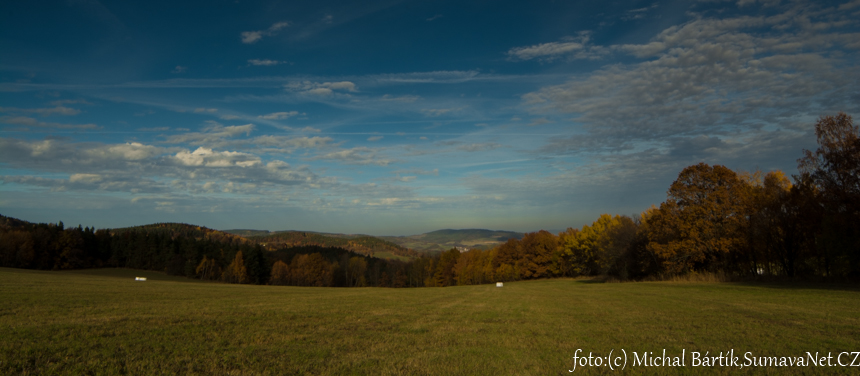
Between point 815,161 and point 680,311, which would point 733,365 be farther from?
point 815,161

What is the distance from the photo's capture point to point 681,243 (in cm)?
3784

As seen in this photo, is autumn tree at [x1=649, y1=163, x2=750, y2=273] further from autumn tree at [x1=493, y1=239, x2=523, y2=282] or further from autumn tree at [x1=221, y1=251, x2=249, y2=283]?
autumn tree at [x1=221, y1=251, x2=249, y2=283]

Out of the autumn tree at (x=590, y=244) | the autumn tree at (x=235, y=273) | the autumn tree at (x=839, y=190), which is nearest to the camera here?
the autumn tree at (x=839, y=190)

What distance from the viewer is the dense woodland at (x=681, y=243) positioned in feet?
94.9

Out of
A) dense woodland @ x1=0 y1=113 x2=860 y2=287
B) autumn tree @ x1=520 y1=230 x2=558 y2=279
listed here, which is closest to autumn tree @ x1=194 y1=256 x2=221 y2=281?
dense woodland @ x1=0 y1=113 x2=860 y2=287

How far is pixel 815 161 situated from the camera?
30266mm

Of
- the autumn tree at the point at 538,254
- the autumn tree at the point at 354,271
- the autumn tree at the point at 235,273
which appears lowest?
the autumn tree at the point at 354,271

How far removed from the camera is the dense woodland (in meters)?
28.9

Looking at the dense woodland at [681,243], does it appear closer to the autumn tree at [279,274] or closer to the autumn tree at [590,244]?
the autumn tree at [590,244]

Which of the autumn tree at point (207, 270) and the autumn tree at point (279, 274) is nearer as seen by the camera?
the autumn tree at point (207, 270)

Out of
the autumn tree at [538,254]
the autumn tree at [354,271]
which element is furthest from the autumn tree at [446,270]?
the autumn tree at [354,271]

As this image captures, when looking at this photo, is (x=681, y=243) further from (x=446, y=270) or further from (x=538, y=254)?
(x=446, y=270)

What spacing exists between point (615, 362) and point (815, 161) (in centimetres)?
3492

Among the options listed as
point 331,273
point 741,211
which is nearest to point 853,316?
point 741,211
